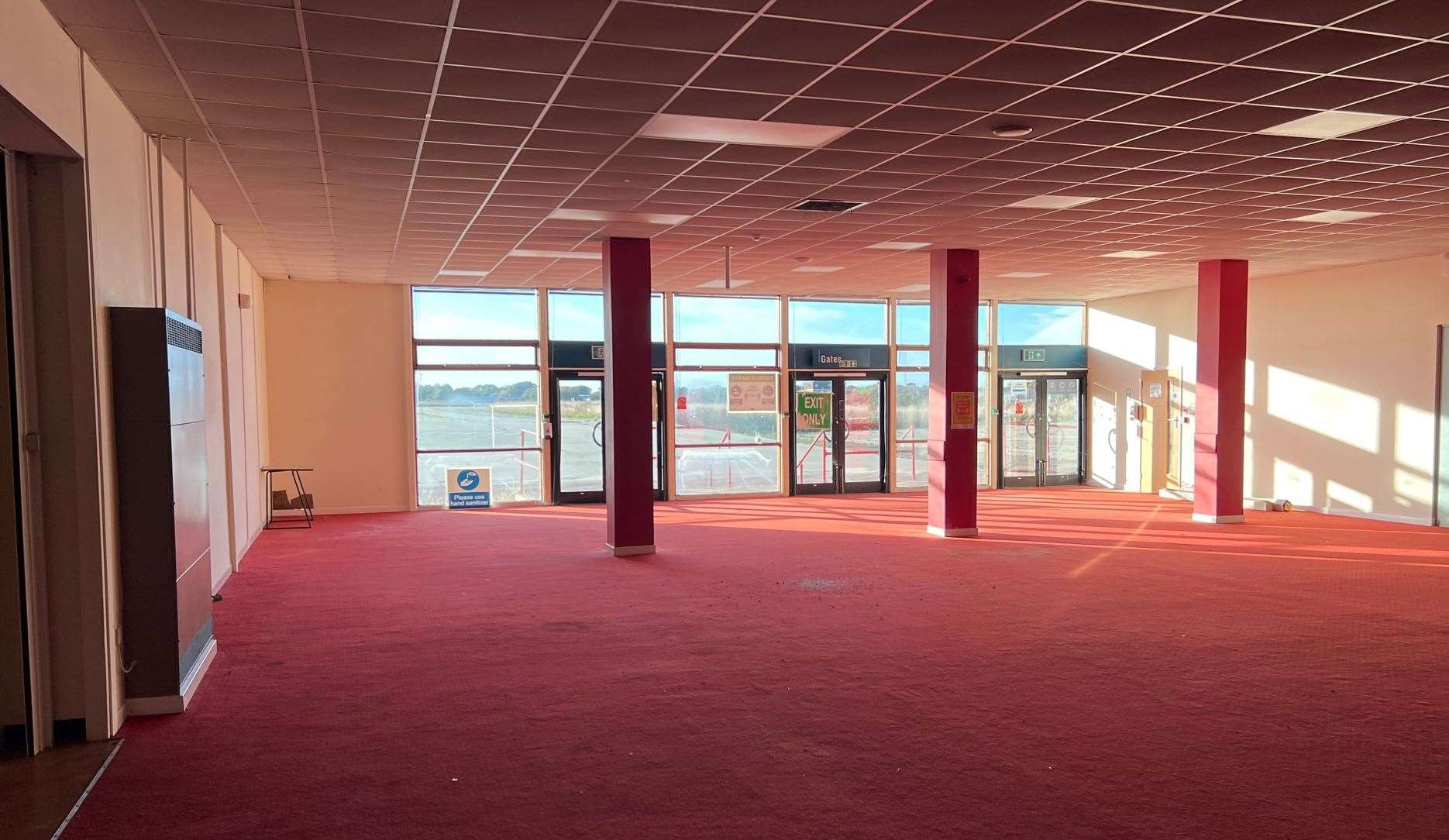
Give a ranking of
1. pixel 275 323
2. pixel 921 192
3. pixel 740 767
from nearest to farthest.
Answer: pixel 740 767 < pixel 921 192 < pixel 275 323

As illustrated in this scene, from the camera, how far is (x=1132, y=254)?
439 inches

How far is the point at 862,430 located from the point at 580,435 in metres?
4.63

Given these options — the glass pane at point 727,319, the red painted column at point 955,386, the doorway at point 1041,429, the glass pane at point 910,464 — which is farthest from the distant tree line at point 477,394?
the doorway at point 1041,429

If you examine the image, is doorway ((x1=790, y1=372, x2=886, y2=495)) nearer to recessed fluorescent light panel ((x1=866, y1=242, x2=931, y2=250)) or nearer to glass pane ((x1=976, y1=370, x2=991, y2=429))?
glass pane ((x1=976, y1=370, x2=991, y2=429))

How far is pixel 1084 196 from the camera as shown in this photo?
7832 millimetres

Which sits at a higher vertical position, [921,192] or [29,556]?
[921,192]

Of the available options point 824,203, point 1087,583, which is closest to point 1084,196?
point 824,203

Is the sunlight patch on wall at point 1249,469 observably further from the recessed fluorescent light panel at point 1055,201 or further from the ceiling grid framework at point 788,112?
the recessed fluorescent light panel at point 1055,201

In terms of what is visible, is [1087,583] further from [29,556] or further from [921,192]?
[29,556]

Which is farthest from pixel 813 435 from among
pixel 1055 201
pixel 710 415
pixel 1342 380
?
pixel 1055 201

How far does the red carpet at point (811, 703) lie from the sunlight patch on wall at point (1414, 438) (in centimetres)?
254

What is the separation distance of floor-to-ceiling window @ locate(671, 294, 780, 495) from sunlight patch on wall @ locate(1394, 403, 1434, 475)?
8112 mm

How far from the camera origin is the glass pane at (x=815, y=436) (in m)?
15.3

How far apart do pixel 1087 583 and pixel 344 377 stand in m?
9.96
